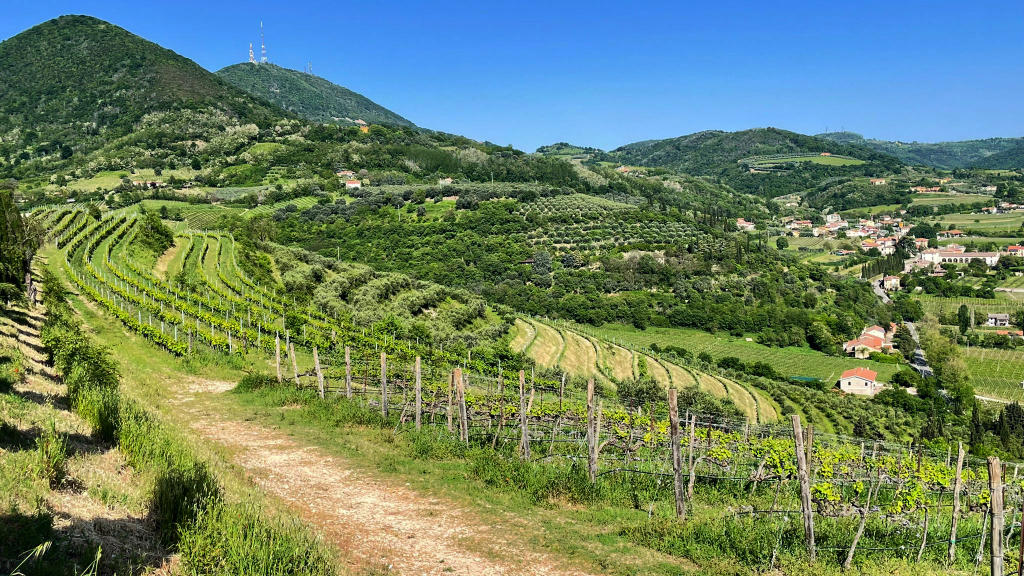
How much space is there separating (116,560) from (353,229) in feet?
288

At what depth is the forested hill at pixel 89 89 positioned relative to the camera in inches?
5118

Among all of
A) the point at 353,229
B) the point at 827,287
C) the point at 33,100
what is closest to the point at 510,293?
the point at 353,229

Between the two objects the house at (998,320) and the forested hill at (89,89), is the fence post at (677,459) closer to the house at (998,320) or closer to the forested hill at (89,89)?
→ the house at (998,320)

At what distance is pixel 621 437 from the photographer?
13.7 meters

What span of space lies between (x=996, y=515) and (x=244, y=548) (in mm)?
7688

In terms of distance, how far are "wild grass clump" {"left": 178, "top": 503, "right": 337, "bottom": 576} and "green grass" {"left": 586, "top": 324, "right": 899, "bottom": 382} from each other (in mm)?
59810

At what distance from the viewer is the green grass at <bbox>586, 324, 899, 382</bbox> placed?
218 ft

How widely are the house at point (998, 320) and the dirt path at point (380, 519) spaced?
111m

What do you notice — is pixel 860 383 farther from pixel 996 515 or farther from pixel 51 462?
pixel 51 462

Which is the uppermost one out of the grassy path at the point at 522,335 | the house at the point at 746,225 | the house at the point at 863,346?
the house at the point at 746,225

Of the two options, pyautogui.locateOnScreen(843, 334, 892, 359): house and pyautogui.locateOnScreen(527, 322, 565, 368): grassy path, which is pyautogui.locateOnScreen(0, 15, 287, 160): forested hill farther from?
pyautogui.locateOnScreen(843, 334, 892, 359): house

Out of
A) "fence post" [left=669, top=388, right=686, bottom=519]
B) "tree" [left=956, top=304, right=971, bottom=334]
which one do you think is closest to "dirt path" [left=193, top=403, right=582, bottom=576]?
"fence post" [left=669, top=388, right=686, bottom=519]

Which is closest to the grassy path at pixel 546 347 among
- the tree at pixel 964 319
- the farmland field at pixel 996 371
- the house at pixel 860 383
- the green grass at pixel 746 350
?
the green grass at pixel 746 350

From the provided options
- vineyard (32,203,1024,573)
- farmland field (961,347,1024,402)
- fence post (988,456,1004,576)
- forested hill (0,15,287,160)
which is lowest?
farmland field (961,347,1024,402)
